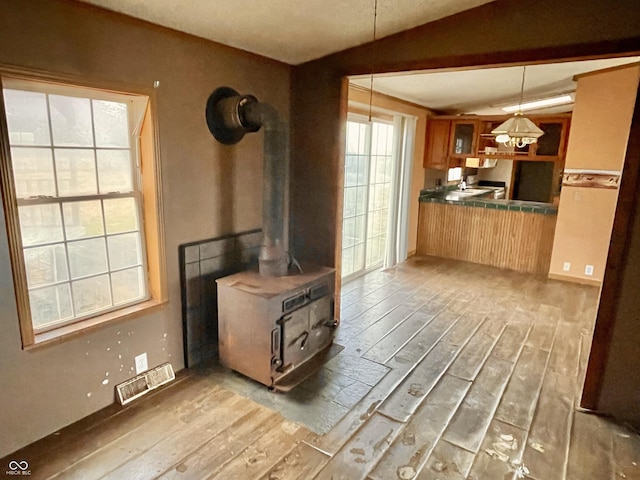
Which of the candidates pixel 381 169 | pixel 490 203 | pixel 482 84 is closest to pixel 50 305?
pixel 381 169

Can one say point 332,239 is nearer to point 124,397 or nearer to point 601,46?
point 124,397

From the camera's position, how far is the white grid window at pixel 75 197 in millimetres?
1958

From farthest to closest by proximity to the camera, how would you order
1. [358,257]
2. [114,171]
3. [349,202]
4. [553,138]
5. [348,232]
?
[553,138] < [358,257] < [348,232] < [349,202] < [114,171]

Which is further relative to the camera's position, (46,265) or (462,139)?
(462,139)

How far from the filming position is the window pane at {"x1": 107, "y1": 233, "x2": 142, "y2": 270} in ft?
7.87

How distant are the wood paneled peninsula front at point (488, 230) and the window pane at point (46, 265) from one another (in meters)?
5.02

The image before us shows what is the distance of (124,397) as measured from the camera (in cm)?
242

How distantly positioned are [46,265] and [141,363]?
0.86 meters

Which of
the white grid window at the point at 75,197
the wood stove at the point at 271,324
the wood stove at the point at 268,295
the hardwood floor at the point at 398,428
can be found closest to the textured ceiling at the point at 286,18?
the wood stove at the point at 268,295

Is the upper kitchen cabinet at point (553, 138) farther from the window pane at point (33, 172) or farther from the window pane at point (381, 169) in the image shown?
the window pane at point (33, 172)

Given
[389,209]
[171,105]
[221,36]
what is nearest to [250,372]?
[171,105]

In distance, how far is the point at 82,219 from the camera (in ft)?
7.29

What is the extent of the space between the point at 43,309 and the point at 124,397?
73cm

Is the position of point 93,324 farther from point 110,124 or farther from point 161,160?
point 110,124
